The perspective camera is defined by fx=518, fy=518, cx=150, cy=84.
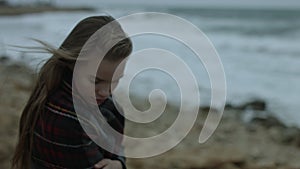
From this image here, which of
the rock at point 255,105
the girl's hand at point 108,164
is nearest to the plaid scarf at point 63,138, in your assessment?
the girl's hand at point 108,164

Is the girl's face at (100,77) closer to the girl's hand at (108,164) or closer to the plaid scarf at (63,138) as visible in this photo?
the plaid scarf at (63,138)

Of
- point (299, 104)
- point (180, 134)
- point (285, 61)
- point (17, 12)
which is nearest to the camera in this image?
point (180, 134)

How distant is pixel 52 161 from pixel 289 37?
23618mm

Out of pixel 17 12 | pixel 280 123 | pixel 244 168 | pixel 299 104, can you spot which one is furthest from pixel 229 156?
pixel 17 12

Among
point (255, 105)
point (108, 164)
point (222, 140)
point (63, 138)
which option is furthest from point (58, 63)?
point (255, 105)

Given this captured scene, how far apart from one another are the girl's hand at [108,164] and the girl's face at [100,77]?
0.67 ft

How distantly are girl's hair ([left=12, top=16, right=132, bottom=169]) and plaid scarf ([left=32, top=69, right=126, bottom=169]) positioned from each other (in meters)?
0.02

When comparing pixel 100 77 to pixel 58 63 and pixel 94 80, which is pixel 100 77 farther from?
pixel 58 63

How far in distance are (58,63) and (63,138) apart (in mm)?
246

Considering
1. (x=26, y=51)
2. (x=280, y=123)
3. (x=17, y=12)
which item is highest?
(x=280, y=123)

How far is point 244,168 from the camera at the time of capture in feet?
15.4

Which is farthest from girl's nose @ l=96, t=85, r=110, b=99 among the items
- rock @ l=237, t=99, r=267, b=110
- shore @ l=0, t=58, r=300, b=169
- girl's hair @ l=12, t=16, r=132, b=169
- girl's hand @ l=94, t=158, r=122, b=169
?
rock @ l=237, t=99, r=267, b=110

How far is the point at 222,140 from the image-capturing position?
758 cm

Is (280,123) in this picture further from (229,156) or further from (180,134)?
(229,156)
